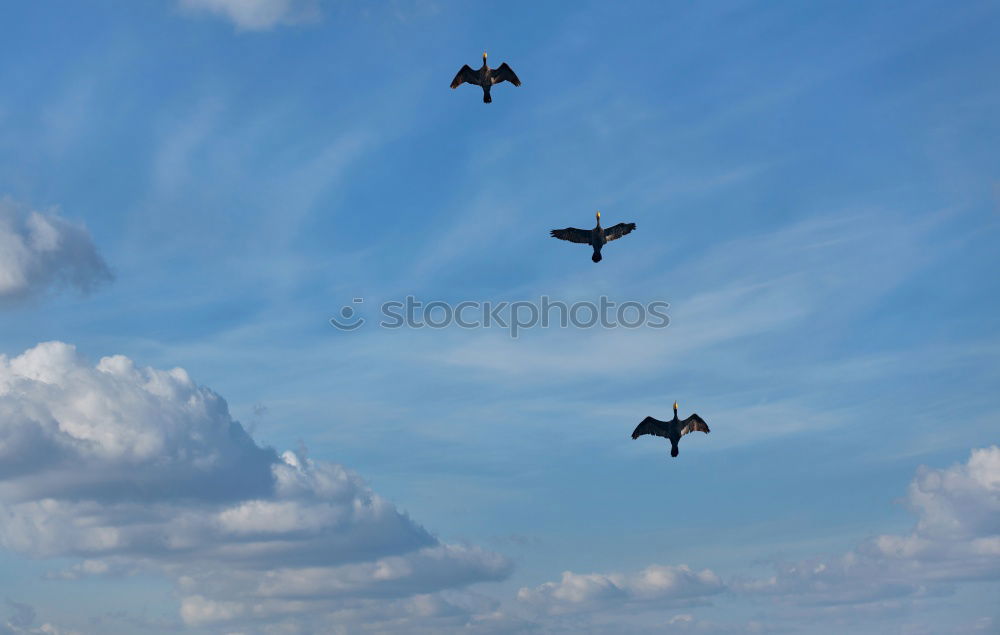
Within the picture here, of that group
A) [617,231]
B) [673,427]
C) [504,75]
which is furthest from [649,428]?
[504,75]

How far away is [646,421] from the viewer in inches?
4444

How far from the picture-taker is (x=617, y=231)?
367 ft

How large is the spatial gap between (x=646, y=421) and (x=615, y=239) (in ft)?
67.9

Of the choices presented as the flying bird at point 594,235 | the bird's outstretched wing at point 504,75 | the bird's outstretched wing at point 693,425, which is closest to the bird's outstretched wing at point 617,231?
the flying bird at point 594,235

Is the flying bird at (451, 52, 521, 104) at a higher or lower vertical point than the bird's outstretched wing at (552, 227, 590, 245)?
higher

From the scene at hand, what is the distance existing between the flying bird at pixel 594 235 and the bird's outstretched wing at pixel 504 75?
54.9 feet

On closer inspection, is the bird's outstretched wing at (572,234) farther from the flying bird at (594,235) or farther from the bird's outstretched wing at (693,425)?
the bird's outstretched wing at (693,425)

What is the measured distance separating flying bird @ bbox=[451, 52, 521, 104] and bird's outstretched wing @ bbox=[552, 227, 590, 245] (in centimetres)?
1608

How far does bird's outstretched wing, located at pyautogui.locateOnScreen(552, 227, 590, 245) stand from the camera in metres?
110

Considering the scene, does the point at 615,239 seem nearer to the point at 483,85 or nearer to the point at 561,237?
the point at 561,237

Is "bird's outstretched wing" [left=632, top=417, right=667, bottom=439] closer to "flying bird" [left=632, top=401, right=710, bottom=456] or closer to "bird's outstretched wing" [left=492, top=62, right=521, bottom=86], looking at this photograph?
"flying bird" [left=632, top=401, right=710, bottom=456]

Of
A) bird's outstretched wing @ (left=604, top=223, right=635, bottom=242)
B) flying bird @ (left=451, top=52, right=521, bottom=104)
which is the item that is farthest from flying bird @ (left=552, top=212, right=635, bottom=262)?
flying bird @ (left=451, top=52, right=521, bottom=104)

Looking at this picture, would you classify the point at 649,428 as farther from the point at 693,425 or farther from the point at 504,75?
the point at 504,75

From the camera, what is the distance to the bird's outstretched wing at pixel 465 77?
106 m
